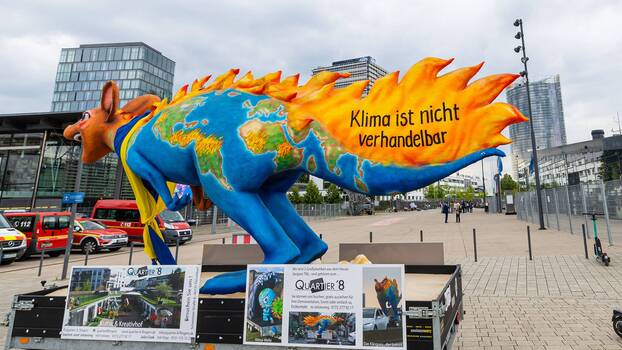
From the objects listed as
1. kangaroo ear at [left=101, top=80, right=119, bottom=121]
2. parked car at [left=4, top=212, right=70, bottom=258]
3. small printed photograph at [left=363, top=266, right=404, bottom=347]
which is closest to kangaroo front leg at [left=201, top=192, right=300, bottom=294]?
small printed photograph at [left=363, top=266, right=404, bottom=347]

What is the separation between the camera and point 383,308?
2.70 meters

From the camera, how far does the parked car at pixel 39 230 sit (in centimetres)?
1405

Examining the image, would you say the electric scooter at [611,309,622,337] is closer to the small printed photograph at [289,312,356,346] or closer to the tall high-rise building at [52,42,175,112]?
the small printed photograph at [289,312,356,346]

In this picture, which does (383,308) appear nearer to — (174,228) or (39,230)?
(39,230)

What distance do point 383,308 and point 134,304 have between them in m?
2.03

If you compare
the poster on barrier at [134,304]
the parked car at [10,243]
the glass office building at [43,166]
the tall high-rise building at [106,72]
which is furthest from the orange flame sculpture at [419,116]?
the tall high-rise building at [106,72]

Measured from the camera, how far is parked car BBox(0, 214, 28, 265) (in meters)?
12.1

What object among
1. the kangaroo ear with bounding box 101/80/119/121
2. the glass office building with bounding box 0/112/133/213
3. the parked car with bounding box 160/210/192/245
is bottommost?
the parked car with bounding box 160/210/192/245

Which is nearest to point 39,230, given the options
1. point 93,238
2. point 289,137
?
point 93,238

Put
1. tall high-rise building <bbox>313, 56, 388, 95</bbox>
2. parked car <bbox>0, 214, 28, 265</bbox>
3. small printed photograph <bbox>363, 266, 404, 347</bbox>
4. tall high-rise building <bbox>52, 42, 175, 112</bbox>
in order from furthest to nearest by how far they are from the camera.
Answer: tall high-rise building <bbox>52, 42, 175, 112</bbox>, parked car <bbox>0, 214, 28, 265</bbox>, tall high-rise building <bbox>313, 56, 388, 95</bbox>, small printed photograph <bbox>363, 266, 404, 347</bbox>

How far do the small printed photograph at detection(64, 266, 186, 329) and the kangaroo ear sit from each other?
2727 mm

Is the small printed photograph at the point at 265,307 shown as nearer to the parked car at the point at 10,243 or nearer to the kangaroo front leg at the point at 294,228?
the kangaroo front leg at the point at 294,228

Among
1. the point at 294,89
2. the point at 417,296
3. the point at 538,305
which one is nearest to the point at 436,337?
the point at 417,296

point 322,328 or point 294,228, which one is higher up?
point 294,228
